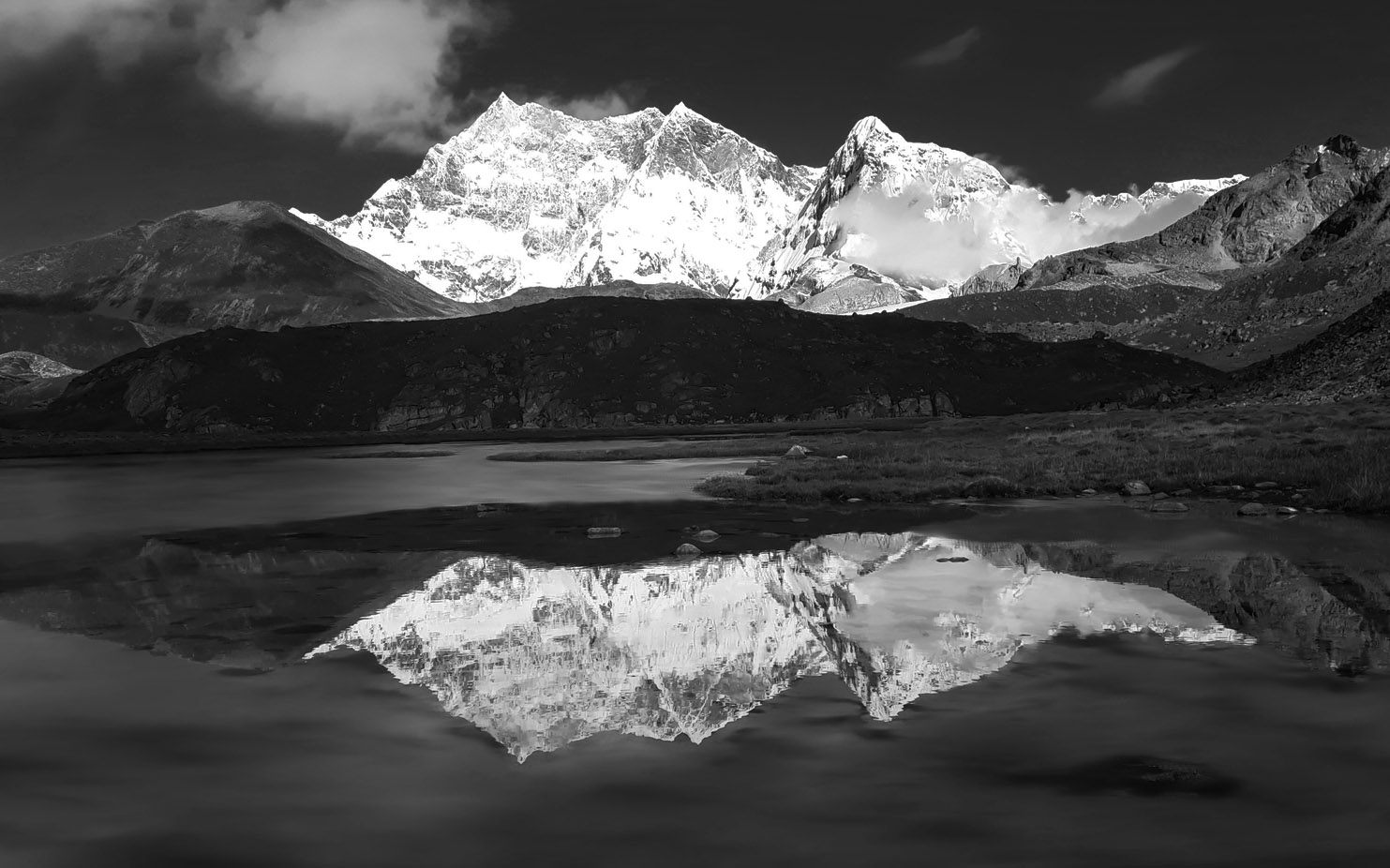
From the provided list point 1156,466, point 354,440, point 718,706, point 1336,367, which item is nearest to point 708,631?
point 718,706

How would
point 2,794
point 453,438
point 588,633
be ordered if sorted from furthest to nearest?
point 453,438
point 588,633
point 2,794

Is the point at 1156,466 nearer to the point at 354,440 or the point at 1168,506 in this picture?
the point at 1168,506

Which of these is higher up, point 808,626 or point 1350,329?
point 1350,329

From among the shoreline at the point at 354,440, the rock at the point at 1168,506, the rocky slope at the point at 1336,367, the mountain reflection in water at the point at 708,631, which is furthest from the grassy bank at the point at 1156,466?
the shoreline at the point at 354,440

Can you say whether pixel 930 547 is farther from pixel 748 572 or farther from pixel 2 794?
pixel 2 794

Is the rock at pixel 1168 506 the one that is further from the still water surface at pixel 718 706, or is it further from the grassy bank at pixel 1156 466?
the still water surface at pixel 718 706

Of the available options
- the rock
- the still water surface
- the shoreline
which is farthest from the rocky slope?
the shoreline

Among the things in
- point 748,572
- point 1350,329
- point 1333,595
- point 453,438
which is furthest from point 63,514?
point 453,438
